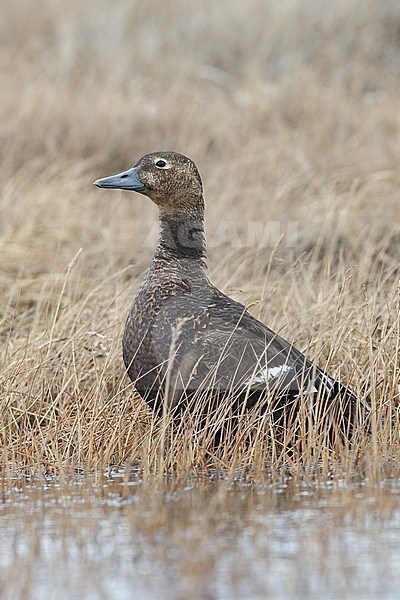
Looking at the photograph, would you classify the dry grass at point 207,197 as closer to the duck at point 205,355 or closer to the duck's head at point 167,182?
the duck at point 205,355

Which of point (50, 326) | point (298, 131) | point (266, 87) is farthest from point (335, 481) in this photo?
point (266, 87)

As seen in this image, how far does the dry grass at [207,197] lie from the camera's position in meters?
5.26

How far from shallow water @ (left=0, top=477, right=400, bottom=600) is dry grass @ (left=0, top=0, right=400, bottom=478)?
272 mm

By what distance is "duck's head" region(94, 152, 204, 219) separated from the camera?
551 cm

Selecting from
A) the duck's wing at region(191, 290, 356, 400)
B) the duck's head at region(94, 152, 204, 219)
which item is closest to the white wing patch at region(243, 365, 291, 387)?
the duck's wing at region(191, 290, 356, 400)

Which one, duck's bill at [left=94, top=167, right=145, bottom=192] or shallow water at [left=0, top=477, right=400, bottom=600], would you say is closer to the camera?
shallow water at [left=0, top=477, right=400, bottom=600]

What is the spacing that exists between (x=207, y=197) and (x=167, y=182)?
419cm

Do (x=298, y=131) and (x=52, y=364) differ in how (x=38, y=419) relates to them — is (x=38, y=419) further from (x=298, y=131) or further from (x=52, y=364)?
(x=298, y=131)

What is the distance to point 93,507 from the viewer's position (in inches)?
170

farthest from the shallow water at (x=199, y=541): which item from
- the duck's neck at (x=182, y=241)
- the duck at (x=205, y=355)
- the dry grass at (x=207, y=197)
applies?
the duck's neck at (x=182, y=241)

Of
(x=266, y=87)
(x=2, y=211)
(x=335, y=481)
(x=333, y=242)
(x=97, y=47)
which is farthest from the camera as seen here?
(x=97, y=47)

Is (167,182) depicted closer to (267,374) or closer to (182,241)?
(182,241)

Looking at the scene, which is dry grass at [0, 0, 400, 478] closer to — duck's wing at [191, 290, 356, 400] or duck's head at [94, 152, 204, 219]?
duck's wing at [191, 290, 356, 400]

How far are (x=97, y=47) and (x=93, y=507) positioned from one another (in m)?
9.34
